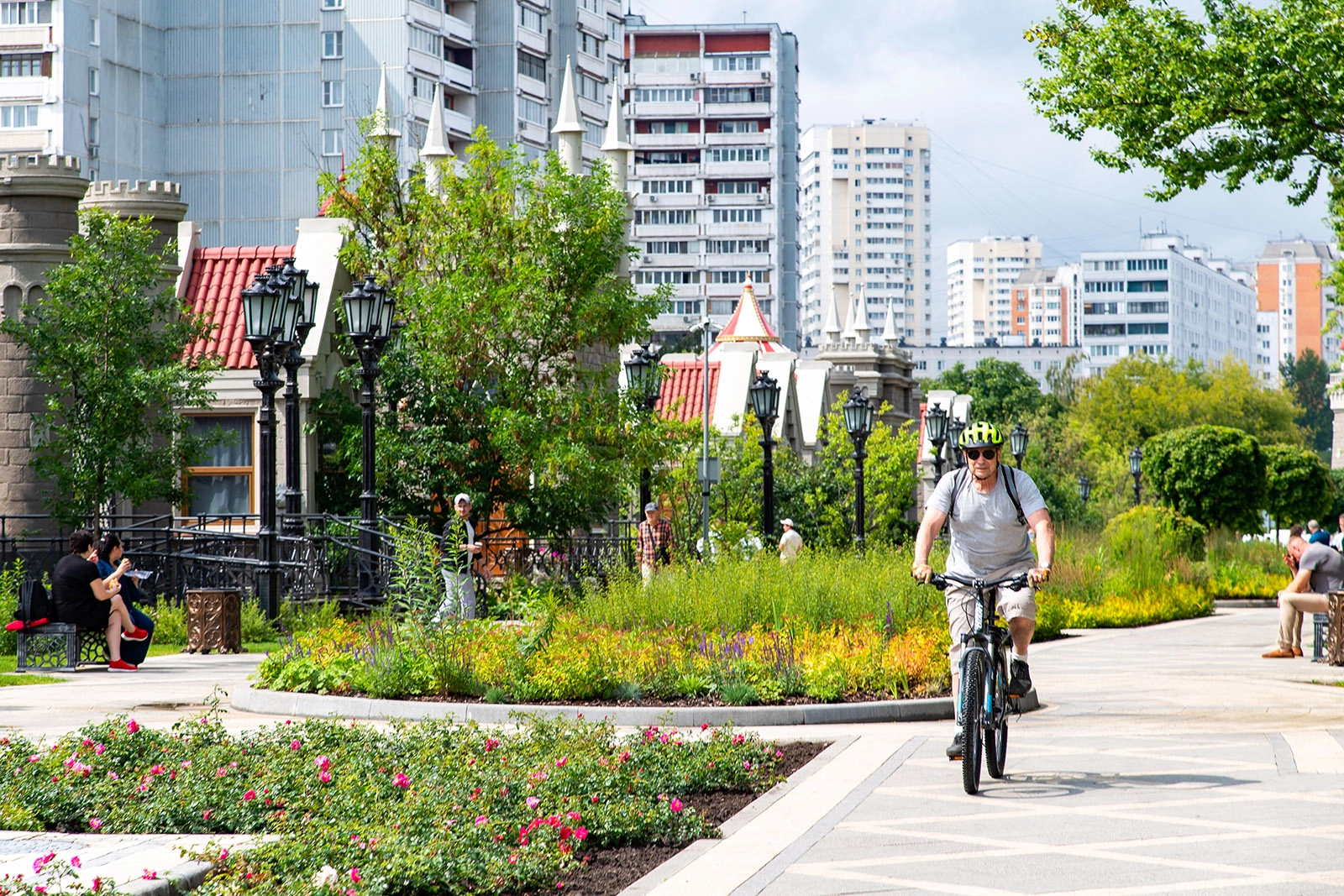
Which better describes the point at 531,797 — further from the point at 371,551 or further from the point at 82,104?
the point at 82,104

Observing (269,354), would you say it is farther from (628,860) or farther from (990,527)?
(628,860)

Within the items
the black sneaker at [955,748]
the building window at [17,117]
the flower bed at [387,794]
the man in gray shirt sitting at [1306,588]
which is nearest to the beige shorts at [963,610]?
the black sneaker at [955,748]

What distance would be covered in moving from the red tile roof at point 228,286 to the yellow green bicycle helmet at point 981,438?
21302 mm

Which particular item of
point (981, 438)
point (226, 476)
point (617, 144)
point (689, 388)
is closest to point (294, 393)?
point (226, 476)

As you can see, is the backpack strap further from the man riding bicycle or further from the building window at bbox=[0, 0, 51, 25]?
the building window at bbox=[0, 0, 51, 25]

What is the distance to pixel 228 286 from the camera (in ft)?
99.5

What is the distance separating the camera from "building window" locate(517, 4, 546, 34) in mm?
84688

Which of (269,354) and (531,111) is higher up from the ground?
(531,111)

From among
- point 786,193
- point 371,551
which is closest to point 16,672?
point 371,551

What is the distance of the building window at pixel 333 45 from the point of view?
7431 centimetres

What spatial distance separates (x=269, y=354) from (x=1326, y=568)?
493 inches

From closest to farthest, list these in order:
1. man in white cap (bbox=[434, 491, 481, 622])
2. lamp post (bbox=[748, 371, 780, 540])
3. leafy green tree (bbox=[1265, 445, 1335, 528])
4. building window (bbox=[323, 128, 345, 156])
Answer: man in white cap (bbox=[434, 491, 481, 622]) < lamp post (bbox=[748, 371, 780, 540]) < leafy green tree (bbox=[1265, 445, 1335, 528]) < building window (bbox=[323, 128, 345, 156])

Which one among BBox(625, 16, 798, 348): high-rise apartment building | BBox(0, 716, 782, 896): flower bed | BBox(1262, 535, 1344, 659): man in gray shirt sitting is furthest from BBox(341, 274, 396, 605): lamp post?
BBox(625, 16, 798, 348): high-rise apartment building

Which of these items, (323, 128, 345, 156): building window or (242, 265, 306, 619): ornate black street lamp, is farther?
(323, 128, 345, 156): building window
